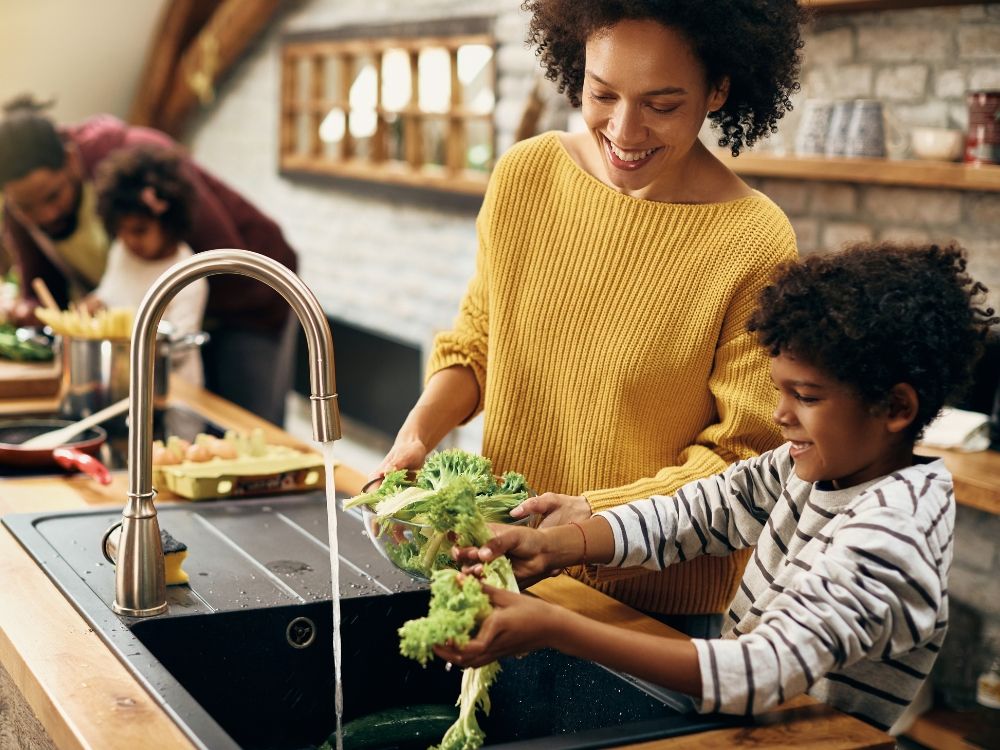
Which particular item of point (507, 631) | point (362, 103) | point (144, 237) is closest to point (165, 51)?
point (362, 103)

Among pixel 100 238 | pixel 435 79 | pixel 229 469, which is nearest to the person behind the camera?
pixel 229 469

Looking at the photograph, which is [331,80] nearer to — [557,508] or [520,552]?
[557,508]

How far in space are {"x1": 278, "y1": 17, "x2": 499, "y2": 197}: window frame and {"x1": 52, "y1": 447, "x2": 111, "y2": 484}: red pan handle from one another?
3071 millimetres

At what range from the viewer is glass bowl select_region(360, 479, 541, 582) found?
141 cm

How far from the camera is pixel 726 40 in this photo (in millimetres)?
1583

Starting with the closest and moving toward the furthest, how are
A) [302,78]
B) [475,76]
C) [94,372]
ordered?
1. [94,372]
2. [475,76]
3. [302,78]

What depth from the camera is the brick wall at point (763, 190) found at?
3.38 meters

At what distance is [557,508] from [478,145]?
406 centimetres

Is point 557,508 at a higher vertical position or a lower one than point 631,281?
lower

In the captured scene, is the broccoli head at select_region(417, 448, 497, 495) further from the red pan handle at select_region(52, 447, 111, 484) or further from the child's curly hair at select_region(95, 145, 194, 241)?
the child's curly hair at select_region(95, 145, 194, 241)

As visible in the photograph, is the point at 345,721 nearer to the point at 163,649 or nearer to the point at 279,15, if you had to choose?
the point at 163,649

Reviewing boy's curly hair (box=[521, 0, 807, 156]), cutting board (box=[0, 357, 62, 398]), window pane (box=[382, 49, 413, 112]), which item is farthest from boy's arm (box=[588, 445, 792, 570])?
window pane (box=[382, 49, 413, 112])

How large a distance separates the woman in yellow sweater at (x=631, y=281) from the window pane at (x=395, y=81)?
4.13 m

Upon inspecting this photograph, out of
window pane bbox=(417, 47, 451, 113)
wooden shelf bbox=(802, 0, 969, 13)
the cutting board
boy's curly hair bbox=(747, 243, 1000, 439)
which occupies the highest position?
wooden shelf bbox=(802, 0, 969, 13)
